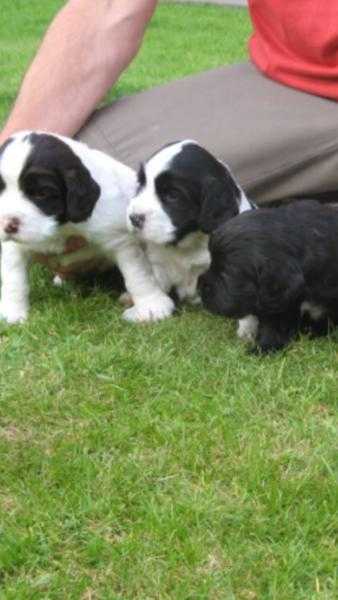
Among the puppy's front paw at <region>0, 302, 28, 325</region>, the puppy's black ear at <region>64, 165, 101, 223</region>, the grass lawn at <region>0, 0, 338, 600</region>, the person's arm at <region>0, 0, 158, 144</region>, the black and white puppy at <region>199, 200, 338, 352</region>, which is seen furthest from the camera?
the person's arm at <region>0, 0, 158, 144</region>

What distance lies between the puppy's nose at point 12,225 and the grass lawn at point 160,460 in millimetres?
424

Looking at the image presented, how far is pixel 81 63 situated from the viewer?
496cm

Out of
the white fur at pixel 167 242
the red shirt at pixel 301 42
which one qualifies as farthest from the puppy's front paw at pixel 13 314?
the red shirt at pixel 301 42

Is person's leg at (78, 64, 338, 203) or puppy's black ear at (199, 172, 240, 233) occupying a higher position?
puppy's black ear at (199, 172, 240, 233)

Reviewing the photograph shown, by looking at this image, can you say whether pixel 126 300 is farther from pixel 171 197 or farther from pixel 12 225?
pixel 12 225

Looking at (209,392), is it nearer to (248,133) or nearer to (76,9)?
(248,133)

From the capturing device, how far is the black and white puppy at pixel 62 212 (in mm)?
4098

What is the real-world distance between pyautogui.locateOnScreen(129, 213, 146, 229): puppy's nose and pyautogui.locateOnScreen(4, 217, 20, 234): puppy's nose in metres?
0.43

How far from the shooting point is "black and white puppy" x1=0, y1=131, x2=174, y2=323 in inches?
161

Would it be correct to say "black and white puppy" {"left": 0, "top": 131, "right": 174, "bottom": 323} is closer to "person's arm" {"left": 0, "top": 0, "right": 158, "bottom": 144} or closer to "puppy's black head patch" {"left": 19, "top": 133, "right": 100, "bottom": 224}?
"puppy's black head patch" {"left": 19, "top": 133, "right": 100, "bottom": 224}

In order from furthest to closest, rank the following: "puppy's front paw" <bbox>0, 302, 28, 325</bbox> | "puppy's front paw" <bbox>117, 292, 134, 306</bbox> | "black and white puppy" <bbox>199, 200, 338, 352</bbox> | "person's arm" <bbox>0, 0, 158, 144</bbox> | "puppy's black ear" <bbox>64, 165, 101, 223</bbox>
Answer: "person's arm" <bbox>0, 0, 158, 144</bbox> → "puppy's front paw" <bbox>117, 292, 134, 306</bbox> → "puppy's front paw" <bbox>0, 302, 28, 325</bbox> → "puppy's black ear" <bbox>64, 165, 101, 223</bbox> → "black and white puppy" <bbox>199, 200, 338, 352</bbox>

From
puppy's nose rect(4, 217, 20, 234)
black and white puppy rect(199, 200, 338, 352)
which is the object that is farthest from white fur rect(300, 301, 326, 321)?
puppy's nose rect(4, 217, 20, 234)

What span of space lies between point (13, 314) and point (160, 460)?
1343 millimetres

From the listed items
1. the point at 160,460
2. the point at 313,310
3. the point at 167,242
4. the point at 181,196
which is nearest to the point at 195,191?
the point at 181,196
